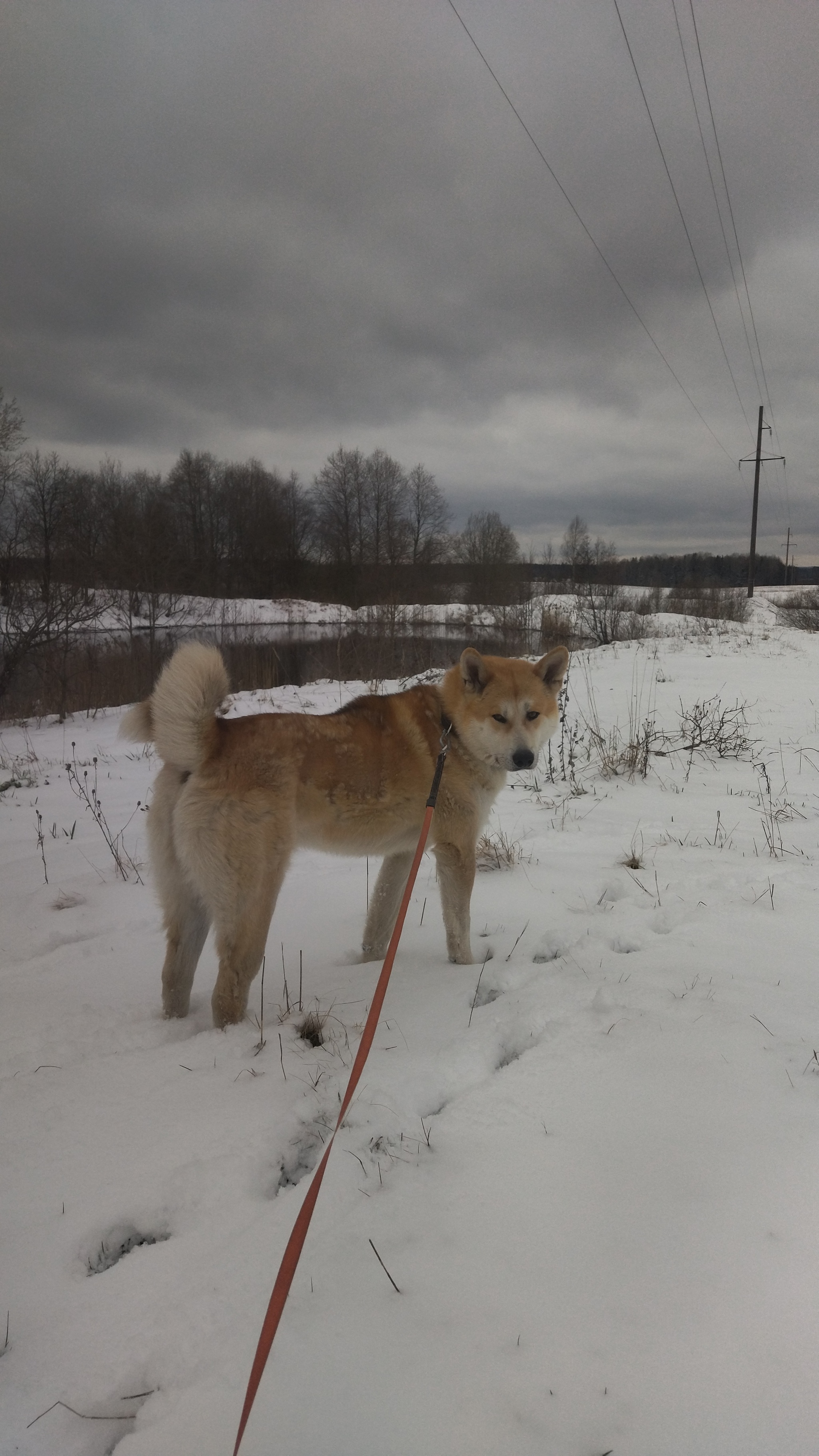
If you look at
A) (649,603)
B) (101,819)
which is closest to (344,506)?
(649,603)

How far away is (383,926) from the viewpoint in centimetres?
362

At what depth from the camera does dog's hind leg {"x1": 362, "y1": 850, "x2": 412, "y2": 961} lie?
3.61 meters

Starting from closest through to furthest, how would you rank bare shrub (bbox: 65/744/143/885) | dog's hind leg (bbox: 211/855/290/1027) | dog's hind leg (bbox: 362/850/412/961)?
dog's hind leg (bbox: 211/855/290/1027), dog's hind leg (bbox: 362/850/412/961), bare shrub (bbox: 65/744/143/885)

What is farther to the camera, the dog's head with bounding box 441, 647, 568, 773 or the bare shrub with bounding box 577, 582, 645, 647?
the bare shrub with bounding box 577, 582, 645, 647

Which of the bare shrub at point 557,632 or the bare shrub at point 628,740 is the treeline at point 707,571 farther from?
the bare shrub at point 628,740

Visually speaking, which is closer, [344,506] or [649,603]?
[649,603]

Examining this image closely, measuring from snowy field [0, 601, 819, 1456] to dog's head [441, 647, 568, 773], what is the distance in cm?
101

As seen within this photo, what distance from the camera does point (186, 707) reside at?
2836mm

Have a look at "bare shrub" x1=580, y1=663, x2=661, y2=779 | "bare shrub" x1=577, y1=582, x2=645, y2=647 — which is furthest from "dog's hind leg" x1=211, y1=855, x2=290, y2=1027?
"bare shrub" x1=577, y1=582, x2=645, y2=647

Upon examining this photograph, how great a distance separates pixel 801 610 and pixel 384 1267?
35.4 metres

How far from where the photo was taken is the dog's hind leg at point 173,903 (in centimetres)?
290

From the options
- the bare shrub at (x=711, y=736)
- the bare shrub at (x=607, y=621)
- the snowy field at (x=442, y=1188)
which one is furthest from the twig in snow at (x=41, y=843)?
the bare shrub at (x=607, y=621)

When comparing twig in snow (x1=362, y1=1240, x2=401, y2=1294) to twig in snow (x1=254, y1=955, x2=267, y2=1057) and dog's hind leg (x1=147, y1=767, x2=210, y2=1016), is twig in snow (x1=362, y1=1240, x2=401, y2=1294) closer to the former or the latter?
twig in snow (x1=254, y1=955, x2=267, y2=1057)

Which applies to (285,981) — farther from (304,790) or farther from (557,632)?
(557,632)
